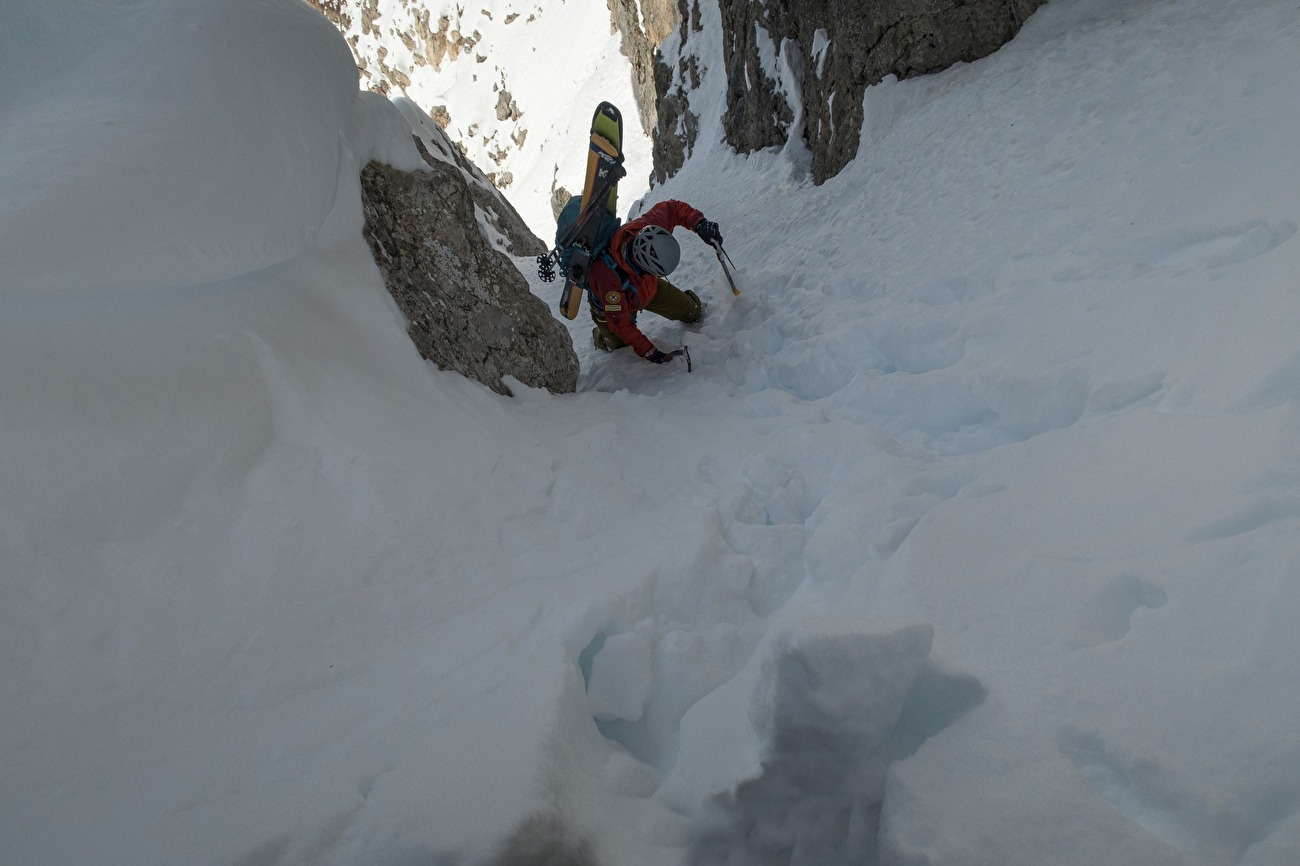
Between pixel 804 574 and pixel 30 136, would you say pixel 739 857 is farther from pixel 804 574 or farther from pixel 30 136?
pixel 30 136

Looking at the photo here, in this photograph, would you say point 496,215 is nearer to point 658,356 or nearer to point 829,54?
point 829,54

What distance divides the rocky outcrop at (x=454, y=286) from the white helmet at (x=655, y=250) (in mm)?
801

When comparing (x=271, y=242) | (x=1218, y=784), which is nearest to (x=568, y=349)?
(x=271, y=242)

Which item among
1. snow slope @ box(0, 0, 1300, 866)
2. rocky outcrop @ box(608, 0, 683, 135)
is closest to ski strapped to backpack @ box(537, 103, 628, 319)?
snow slope @ box(0, 0, 1300, 866)

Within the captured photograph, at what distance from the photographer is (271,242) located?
9.00 ft

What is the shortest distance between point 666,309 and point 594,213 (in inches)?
38.7

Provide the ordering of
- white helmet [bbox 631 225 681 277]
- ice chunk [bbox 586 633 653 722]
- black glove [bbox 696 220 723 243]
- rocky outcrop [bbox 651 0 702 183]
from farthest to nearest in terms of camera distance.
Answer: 1. rocky outcrop [bbox 651 0 702 183]
2. black glove [bbox 696 220 723 243]
3. white helmet [bbox 631 225 681 277]
4. ice chunk [bbox 586 633 653 722]

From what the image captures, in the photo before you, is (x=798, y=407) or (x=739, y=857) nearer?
(x=739, y=857)

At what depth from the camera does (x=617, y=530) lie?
2.57 m

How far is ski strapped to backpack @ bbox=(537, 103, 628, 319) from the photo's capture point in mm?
4664

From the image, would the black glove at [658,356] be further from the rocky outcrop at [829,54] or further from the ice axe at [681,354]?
the rocky outcrop at [829,54]

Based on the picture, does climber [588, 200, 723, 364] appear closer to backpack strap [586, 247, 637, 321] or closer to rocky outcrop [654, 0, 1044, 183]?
backpack strap [586, 247, 637, 321]

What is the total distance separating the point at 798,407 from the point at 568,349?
1.89 m

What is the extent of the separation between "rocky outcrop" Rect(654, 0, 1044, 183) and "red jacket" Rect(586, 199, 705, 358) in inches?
107
